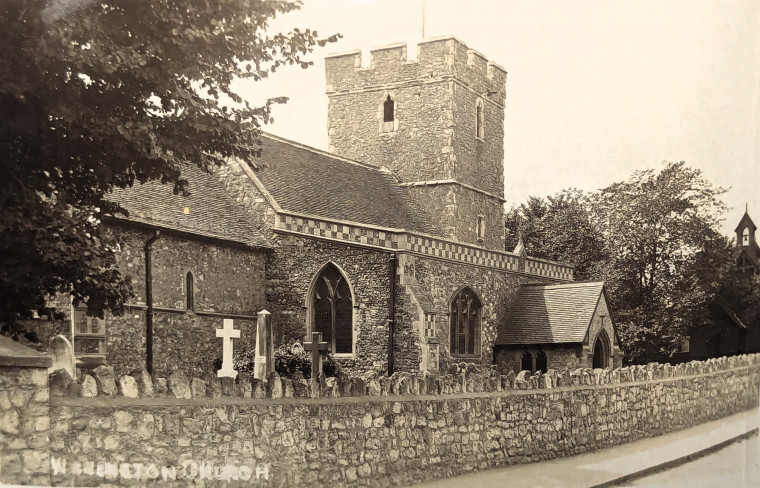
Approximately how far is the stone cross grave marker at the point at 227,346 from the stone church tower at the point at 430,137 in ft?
28.3

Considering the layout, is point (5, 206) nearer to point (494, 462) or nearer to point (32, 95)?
point (32, 95)

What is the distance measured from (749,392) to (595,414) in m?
3.12

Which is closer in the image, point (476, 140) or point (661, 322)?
point (661, 322)

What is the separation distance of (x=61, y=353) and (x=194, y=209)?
261cm

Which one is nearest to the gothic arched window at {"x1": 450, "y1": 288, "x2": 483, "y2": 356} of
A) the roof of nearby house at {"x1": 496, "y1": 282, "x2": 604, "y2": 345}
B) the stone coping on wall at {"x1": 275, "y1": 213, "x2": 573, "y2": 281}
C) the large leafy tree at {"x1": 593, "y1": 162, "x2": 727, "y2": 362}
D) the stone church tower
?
the roof of nearby house at {"x1": 496, "y1": 282, "x2": 604, "y2": 345}

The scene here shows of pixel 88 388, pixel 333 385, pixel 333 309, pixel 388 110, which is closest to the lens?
pixel 88 388

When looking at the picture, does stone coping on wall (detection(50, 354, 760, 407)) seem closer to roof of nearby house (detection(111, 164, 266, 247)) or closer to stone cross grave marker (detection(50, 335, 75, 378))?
stone cross grave marker (detection(50, 335, 75, 378))

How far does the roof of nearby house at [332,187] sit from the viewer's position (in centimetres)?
1066

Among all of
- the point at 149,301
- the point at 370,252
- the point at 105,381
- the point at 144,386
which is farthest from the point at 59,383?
the point at 370,252

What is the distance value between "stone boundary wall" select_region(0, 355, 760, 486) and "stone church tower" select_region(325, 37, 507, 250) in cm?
561

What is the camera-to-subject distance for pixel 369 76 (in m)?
17.6

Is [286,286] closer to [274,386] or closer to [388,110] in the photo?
[274,386]

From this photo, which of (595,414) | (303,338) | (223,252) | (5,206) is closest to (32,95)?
(5,206)

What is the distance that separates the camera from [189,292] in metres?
8.65
